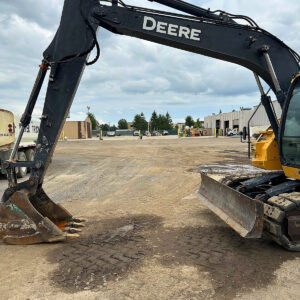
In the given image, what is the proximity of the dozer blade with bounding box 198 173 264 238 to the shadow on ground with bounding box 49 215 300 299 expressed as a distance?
35 centimetres

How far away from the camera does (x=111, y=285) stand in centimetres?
316

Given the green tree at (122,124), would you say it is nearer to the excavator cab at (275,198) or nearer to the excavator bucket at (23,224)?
the excavator cab at (275,198)

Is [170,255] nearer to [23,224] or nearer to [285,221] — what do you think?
[285,221]

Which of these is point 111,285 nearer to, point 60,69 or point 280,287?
point 280,287

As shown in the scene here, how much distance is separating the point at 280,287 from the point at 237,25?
12.2ft

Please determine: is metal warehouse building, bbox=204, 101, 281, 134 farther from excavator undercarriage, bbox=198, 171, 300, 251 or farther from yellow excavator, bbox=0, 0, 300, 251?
excavator undercarriage, bbox=198, 171, 300, 251

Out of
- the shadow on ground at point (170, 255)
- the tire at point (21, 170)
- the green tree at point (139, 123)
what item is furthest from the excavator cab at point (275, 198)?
the green tree at point (139, 123)

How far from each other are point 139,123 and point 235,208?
3971 inches

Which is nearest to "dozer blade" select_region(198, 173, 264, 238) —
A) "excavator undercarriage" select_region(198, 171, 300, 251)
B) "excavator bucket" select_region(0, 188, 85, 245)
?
"excavator undercarriage" select_region(198, 171, 300, 251)

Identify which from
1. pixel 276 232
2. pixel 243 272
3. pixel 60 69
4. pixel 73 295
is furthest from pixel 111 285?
pixel 60 69

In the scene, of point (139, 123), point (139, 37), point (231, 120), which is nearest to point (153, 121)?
point (139, 123)

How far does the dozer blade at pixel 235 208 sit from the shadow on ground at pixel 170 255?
0.35 meters

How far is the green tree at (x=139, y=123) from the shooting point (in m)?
103

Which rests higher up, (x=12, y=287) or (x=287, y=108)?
(x=287, y=108)
